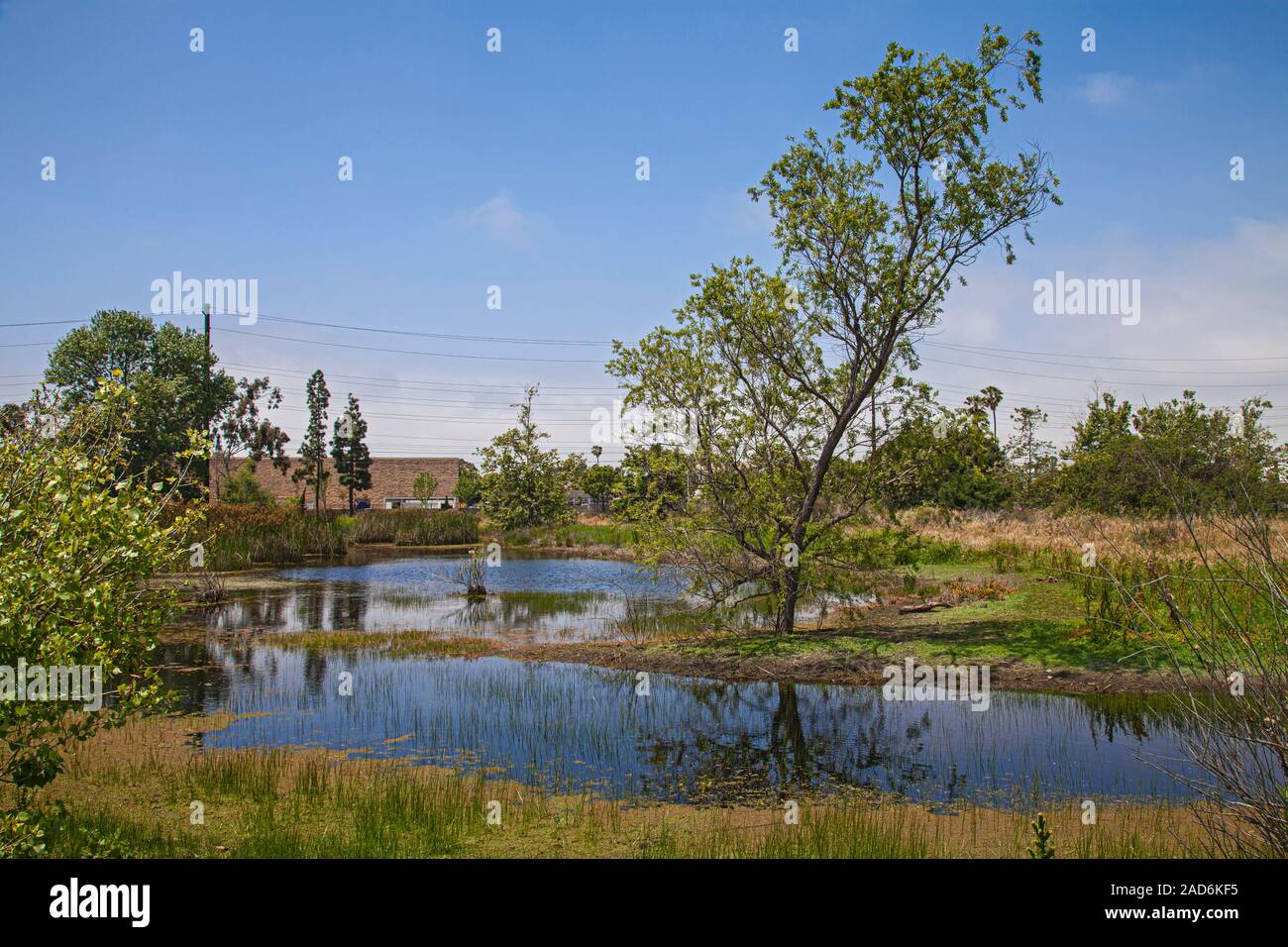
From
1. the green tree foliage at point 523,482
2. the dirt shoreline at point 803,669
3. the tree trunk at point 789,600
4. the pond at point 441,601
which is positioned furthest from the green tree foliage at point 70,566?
the green tree foliage at point 523,482

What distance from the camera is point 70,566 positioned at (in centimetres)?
646

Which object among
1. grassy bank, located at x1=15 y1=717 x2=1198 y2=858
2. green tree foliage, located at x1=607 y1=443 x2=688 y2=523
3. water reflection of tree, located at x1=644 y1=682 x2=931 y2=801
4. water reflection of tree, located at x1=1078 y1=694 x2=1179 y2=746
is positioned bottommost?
water reflection of tree, located at x1=644 y1=682 x2=931 y2=801

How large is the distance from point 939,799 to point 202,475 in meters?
58.7

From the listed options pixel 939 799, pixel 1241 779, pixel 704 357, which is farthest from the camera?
pixel 704 357

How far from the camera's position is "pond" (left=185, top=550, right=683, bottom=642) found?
22.7 m

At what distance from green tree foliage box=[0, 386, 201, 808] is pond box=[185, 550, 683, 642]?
12.8 meters

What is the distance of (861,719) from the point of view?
12.9m

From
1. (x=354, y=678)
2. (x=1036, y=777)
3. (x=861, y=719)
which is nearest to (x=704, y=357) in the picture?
(x=861, y=719)

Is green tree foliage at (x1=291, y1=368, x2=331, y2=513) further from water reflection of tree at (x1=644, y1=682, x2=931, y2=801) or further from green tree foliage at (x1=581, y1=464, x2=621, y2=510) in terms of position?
water reflection of tree at (x1=644, y1=682, x2=931, y2=801)

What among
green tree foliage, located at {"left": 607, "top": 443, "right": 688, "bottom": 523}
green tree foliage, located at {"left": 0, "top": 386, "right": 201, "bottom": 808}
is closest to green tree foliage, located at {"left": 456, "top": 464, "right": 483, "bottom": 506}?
green tree foliage, located at {"left": 607, "top": 443, "right": 688, "bottom": 523}

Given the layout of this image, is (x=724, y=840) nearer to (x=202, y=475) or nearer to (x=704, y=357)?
(x=704, y=357)

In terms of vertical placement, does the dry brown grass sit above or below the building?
below
